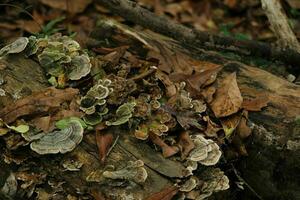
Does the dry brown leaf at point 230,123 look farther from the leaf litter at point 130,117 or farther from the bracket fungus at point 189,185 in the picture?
the bracket fungus at point 189,185

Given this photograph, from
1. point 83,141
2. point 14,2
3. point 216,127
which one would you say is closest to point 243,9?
point 14,2

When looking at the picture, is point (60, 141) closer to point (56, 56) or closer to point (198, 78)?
point (56, 56)

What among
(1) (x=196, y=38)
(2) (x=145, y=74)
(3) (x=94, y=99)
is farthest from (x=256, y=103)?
(3) (x=94, y=99)

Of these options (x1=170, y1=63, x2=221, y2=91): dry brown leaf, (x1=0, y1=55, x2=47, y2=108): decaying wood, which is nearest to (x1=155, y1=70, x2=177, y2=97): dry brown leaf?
(x1=170, y1=63, x2=221, y2=91): dry brown leaf

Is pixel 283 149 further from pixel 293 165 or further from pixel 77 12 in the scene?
pixel 77 12

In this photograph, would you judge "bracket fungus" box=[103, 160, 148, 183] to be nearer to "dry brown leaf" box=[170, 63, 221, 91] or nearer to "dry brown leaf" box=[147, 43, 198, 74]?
"dry brown leaf" box=[170, 63, 221, 91]

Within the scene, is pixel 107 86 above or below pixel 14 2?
above
